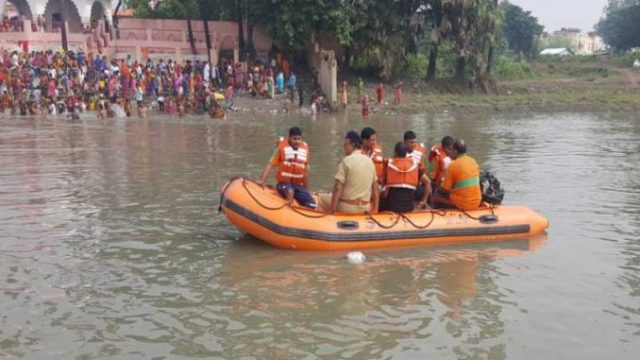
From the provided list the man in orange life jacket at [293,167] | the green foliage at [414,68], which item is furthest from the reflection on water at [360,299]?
the green foliage at [414,68]

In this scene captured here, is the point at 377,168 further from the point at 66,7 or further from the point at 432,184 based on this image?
the point at 66,7

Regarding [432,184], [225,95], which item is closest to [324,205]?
[432,184]

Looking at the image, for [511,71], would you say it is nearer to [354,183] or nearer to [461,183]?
[461,183]

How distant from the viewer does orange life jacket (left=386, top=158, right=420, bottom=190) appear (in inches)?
322

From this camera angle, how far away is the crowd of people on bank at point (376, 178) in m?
8.01

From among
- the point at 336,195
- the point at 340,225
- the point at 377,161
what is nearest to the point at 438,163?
the point at 377,161

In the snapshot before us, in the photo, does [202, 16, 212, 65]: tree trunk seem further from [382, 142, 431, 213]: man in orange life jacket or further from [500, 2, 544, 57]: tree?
[500, 2, 544, 57]: tree

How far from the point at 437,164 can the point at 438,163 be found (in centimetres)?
3

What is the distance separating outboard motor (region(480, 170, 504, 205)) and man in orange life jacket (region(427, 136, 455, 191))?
1.83 feet

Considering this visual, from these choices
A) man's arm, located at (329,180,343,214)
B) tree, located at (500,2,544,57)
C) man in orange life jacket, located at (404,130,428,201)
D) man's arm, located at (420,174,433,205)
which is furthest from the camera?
tree, located at (500,2,544,57)

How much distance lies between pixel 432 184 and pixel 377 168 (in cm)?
92

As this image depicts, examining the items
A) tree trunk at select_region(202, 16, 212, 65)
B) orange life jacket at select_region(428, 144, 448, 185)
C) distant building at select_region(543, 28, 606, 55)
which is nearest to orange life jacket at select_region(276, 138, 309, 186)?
orange life jacket at select_region(428, 144, 448, 185)

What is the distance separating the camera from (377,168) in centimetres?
866

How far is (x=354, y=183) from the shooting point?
8.00m
